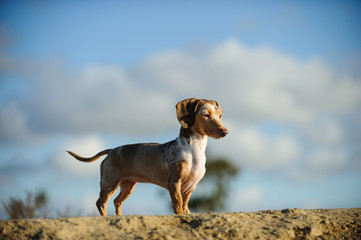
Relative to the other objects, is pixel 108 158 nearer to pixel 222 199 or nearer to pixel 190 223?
pixel 190 223

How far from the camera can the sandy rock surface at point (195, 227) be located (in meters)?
4.40

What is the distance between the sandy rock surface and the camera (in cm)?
440

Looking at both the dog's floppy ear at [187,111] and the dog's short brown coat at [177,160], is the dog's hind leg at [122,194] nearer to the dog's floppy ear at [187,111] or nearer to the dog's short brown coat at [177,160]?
the dog's short brown coat at [177,160]

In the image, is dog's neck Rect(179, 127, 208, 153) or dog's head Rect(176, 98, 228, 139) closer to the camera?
dog's head Rect(176, 98, 228, 139)

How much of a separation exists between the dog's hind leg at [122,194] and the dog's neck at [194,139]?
1.41 metres

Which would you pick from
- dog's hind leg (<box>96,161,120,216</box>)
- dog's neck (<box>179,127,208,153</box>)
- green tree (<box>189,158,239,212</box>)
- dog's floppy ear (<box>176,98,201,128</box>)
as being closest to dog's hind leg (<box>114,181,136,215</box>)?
dog's hind leg (<box>96,161,120,216</box>)

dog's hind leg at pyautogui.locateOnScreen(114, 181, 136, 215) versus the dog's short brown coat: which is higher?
the dog's short brown coat

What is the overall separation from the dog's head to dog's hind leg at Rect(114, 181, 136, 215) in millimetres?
1574

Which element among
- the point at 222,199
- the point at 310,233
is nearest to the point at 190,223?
the point at 310,233

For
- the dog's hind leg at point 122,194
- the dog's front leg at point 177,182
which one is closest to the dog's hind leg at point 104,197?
the dog's hind leg at point 122,194

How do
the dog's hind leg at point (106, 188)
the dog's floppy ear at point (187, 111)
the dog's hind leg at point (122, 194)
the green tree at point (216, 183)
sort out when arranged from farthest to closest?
the green tree at point (216, 183) → the dog's hind leg at point (122, 194) → the dog's hind leg at point (106, 188) → the dog's floppy ear at point (187, 111)

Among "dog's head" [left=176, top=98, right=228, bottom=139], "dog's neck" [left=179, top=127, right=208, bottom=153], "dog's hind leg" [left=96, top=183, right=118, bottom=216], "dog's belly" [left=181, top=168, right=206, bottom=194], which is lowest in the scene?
"dog's hind leg" [left=96, top=183, right=118, bottom=216]

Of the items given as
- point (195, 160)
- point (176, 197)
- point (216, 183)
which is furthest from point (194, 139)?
point (216, 183)

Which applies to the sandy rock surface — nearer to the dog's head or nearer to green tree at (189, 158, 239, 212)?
the dog's head
